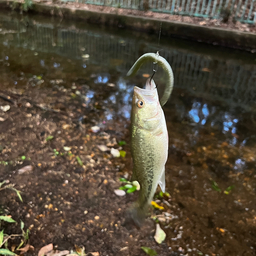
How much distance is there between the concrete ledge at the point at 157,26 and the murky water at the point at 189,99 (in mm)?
387

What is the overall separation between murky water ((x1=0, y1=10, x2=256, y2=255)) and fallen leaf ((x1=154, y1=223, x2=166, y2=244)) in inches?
4.2

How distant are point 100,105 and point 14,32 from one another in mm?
5709

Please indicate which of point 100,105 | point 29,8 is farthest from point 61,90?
point 29,8

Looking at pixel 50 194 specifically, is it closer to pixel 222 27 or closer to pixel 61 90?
pixel 61 90

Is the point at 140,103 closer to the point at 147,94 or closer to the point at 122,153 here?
the point at 147,94

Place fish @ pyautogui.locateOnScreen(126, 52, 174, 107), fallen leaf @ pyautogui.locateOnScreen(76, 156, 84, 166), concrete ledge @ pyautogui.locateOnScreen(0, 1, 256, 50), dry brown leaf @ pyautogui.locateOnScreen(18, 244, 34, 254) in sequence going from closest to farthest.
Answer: fish @ pyautogui.locateOnScreen(126, 52, 174, 107)
dry brown leaf @ pyautogui.locateOnScreen(18, 244, 34, 254)
fallen leaf @ pyautogui.locateOnScreen(76, 156, 84, 166)
concrete ledge @ pyautogui.locateOnScreen(0, 1, 256, 50)

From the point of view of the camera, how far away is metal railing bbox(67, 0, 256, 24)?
339 inches

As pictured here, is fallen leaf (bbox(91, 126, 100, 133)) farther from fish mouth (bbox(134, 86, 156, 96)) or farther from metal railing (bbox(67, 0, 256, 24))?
metal railing (bbox(67, 0, 256, 24))

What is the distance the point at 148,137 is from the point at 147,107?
0.60ft

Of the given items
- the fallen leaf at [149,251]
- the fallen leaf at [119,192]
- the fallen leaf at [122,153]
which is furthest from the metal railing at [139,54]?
the fallen leaf at [149,251]

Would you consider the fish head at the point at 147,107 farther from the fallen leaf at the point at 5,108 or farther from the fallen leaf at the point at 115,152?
the fallen leaf at the point at 5,108

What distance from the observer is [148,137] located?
138 centimetres

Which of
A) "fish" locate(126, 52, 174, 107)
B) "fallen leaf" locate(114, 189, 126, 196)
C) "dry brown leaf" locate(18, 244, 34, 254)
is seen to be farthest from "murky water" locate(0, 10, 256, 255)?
"fish" locate(126, 52, 174, 107)

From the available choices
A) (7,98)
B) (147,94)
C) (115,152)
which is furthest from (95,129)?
(147,94)
